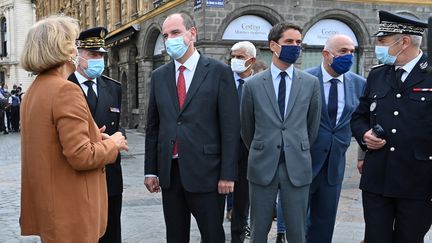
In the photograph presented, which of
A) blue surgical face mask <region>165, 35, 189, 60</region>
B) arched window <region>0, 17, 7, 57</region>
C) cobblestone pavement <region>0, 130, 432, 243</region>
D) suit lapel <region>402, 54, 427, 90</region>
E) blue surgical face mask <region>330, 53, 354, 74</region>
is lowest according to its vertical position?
cobblestone pavement <region>0, 130, 432, 243</region>

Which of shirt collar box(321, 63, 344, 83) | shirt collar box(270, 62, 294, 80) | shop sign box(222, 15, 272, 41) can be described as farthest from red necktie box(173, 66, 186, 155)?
shop sign box(222, 15, 272, 41)

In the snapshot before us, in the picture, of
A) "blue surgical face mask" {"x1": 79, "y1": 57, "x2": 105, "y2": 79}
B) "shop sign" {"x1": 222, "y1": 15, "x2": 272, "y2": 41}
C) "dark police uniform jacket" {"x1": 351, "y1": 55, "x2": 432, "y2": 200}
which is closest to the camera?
"dark police uniform jacket" {"x1": 351, "y1": 55, "x2": 432, "y2": 200}

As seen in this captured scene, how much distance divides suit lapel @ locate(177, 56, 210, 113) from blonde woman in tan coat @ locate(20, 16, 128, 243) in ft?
3.14

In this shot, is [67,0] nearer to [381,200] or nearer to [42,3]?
[42,3]

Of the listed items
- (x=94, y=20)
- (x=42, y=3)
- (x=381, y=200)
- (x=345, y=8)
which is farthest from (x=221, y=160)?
(x=42, y=3)

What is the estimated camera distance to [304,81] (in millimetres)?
3695

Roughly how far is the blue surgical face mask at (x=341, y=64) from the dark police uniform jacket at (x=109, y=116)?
2100 mm

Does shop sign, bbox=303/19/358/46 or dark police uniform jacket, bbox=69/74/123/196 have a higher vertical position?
shop sign, bbox=303/19/358/46

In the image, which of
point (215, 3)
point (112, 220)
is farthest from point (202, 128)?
point (215, 3)

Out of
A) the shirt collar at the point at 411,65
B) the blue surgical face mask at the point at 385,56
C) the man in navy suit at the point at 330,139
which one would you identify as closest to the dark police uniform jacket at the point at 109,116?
the man in navy suit at the point at 330,139

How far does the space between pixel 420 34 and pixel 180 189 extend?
87.6 inches

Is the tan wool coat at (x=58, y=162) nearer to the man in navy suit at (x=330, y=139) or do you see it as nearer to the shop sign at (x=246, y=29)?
the man in navy suit at (x=330, y=139)

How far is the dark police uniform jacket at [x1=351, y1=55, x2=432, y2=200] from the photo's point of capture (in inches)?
126

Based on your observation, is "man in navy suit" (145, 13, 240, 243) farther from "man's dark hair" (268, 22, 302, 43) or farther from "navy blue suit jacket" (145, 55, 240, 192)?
"man's dark hair" (268, 22, 302, 43)
